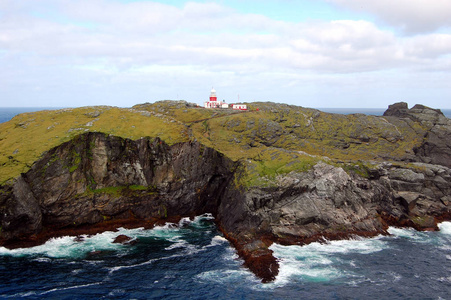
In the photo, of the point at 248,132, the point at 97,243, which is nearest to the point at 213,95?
the point at 248,132

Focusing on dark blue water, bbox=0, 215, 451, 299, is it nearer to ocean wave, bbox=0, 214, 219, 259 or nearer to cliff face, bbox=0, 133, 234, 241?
ocean wave, bbox=0, 214, 219, 259

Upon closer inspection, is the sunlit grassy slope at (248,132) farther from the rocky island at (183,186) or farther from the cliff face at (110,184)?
the cliff face at (110,184)

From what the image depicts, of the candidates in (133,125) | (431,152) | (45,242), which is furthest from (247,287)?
(431,152)

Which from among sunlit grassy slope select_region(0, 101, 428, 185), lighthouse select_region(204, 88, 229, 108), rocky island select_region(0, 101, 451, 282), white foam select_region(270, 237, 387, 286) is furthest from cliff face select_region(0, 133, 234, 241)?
lighthouse select_region(204, 88, 229, 108)

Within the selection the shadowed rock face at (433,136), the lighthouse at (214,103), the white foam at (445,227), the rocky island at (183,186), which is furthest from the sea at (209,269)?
the lighthouse at (214,103)

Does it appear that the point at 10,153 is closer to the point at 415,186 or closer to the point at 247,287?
the point at 247,287
